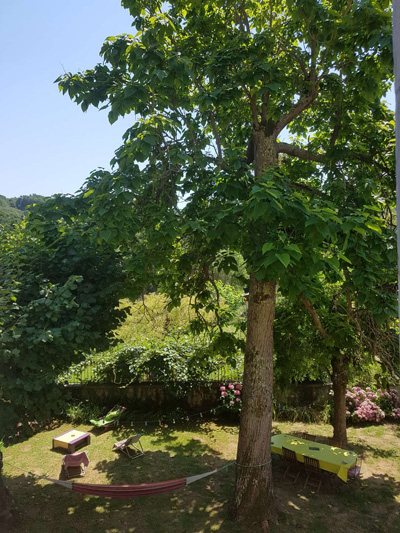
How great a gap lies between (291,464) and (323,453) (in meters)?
0.75

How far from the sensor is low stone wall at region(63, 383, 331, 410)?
10266mm

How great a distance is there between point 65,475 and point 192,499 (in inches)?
95.4

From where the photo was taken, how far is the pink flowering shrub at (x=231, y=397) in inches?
387

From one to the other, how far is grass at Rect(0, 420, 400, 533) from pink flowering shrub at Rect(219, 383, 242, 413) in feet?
2.77

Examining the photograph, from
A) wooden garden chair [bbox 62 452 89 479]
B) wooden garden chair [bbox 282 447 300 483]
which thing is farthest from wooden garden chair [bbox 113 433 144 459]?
wooden garden chair [bbox 282 447 300 483]

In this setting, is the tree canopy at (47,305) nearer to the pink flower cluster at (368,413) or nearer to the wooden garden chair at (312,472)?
the wooden garden chair at (312,472)

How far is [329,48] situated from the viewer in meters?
5.74

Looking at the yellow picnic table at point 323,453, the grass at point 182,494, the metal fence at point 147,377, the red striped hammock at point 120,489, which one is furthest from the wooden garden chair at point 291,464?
the metal fence at point 147,377

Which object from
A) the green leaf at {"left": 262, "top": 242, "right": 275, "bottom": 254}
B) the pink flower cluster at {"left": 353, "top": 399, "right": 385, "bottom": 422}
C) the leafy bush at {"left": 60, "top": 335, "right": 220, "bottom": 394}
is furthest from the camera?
the leafy bush at {"left": 60, "top": 335, "right": 220, "bottom": 394}

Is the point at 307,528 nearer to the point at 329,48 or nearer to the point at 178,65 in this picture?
the point at 178,65

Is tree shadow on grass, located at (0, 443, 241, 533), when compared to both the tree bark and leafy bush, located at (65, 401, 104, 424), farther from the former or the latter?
leafy bush, located at (65, 401, 104, 424)

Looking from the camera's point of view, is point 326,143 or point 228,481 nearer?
point 228,481

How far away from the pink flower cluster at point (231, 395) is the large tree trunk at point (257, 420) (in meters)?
4.05

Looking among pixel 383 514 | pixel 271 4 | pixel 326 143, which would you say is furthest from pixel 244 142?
pixel 383 514
